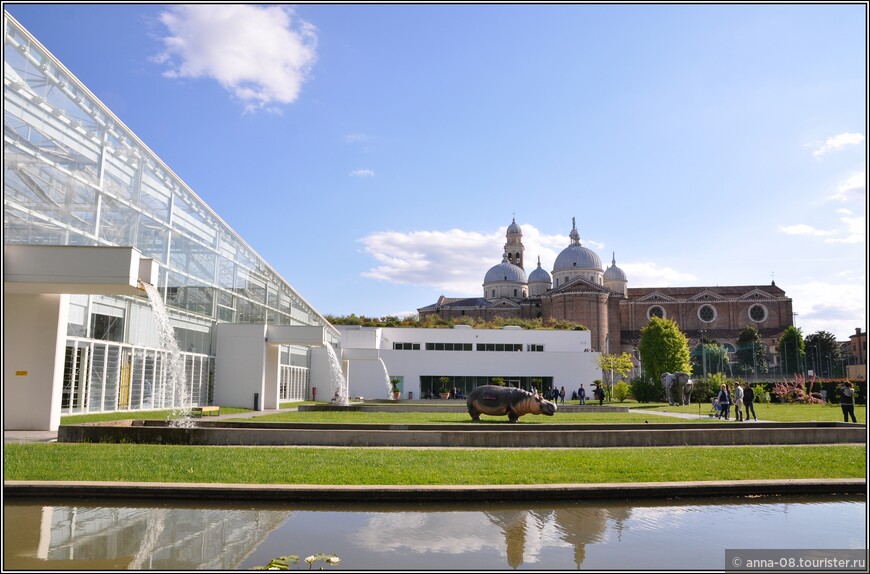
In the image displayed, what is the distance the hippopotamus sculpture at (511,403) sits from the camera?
22.8 meters

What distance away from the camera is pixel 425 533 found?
7.31m

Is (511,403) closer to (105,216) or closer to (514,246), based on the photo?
(105,216)

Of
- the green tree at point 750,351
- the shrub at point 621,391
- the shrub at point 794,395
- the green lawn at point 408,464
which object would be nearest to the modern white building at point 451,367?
the shrub at point 621,391

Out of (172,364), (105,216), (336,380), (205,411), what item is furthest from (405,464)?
(336,380)

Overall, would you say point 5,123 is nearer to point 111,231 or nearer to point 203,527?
point 111,231

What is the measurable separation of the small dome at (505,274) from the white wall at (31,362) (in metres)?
105

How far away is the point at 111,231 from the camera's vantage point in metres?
19.9

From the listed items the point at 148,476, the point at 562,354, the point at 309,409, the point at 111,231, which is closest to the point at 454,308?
the point at 562,354

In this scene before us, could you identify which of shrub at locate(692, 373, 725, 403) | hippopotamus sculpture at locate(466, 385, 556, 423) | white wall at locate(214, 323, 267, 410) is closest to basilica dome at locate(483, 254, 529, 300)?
shrub at locate(692, 373, 725, 403)

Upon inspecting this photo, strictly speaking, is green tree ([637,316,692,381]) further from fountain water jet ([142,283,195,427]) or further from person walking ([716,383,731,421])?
fountain water jet ([142,283,195,427])

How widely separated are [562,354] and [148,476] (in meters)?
56.4

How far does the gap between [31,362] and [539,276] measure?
110 metres

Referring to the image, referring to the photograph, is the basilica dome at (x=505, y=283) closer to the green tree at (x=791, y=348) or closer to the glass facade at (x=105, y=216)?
the green tree at (x=791, y=348)

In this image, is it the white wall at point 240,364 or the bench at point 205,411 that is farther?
the white wall at point 240,364
